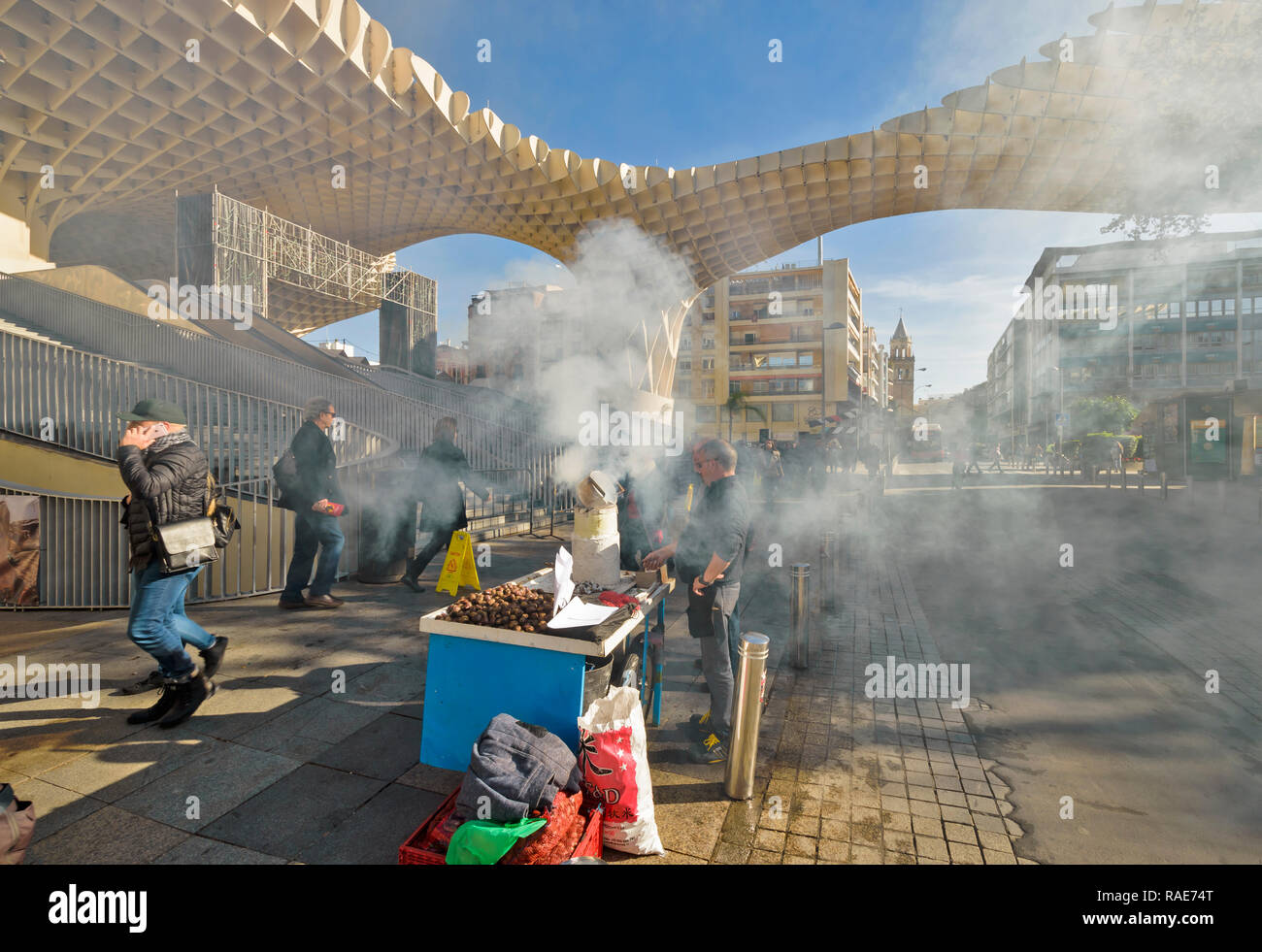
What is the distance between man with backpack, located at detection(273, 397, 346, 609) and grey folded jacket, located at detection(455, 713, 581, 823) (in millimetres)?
3356

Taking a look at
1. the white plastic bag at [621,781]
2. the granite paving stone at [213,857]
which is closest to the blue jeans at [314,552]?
the granite paving stone at [213,857]

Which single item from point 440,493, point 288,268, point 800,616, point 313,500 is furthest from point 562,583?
point 288,268

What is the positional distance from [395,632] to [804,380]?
4746cm

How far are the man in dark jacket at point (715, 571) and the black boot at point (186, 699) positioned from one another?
2.50m

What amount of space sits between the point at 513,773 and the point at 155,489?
239cm

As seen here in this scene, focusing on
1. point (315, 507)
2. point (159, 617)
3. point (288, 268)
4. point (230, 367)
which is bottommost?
point (159, 617)

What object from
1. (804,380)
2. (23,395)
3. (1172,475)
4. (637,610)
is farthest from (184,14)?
(804,380)

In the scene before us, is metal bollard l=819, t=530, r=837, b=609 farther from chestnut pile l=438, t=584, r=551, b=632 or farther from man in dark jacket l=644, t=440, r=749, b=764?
chestnut pile l=438, t=584, r=551, b=632

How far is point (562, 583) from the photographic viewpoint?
2631 millimetres

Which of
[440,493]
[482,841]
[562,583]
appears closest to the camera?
[482,841]

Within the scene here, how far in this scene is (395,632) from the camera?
15.3ft

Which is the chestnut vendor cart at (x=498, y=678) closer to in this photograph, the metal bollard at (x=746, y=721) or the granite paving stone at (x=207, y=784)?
the metal bollard at (x=746, y=721)

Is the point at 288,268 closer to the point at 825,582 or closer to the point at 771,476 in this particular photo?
the point at 771,476

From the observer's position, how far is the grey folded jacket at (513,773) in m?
1.87
